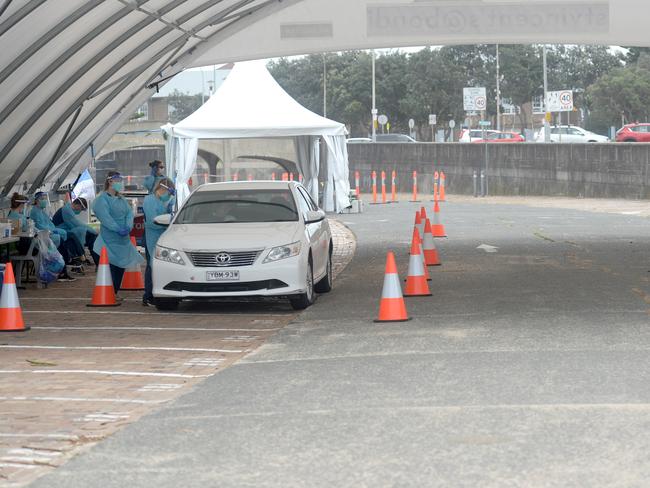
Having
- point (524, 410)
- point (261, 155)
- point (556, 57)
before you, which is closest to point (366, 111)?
point (556, 57)

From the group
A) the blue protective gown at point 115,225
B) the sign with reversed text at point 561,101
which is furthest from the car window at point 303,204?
the sign with reversed text at point 561,101

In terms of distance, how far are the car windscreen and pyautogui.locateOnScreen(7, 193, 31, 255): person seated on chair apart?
3735mm

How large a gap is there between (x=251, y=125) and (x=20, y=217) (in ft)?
59.3

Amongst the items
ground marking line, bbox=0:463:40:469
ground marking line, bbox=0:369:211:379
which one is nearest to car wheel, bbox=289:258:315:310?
ground marking line, bbox=0:369:211:379

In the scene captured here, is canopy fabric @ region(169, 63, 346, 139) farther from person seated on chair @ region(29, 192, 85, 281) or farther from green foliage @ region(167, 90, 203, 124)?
green foliage @ region(167, 90, 203, 124)

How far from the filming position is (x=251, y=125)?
37.6 meters

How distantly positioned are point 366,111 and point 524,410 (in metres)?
105

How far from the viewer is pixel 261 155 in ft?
188

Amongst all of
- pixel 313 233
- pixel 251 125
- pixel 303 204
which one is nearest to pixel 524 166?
pixel 251 125

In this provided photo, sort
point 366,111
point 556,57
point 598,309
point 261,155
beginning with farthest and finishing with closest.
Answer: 1. point 366,111
2. point 556,57
3. point 261,155
4. point 598,309

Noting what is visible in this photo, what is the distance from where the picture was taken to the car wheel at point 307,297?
15539mm

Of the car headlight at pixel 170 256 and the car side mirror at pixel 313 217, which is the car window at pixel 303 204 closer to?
the car side mirror at pixel 313 217

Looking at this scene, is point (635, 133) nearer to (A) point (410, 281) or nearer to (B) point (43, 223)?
(B) point (43, 223)

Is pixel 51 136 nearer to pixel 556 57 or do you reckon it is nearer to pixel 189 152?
pixel 189 152
